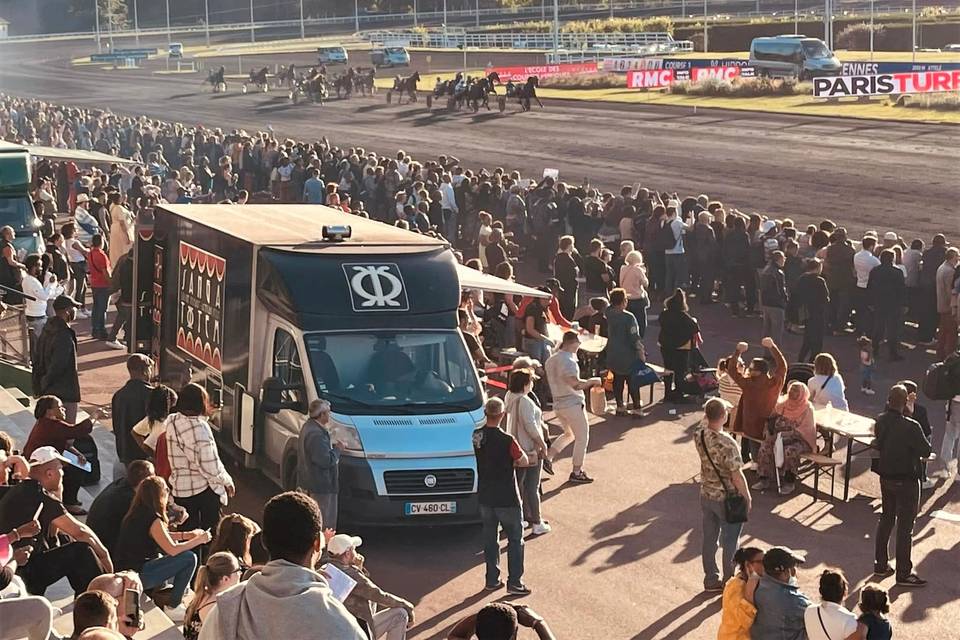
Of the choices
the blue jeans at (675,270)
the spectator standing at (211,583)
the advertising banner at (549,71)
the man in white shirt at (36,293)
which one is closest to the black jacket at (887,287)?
the blue jeans at (675,270)

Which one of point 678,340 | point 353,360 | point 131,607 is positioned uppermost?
point 353,360

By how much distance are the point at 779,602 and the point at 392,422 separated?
5.40 metres

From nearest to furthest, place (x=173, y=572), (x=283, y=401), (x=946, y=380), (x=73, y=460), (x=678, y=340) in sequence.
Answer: (x=173, y=572), (x=73, y=460), (x=283, y=401), (x=946, y=380), (x=678, y=340)

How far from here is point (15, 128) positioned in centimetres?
5728

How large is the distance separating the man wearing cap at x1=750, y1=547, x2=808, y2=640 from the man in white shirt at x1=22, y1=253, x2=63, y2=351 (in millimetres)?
13076

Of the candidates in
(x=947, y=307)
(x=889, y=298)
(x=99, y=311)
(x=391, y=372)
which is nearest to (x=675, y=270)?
(x=889, y=298)

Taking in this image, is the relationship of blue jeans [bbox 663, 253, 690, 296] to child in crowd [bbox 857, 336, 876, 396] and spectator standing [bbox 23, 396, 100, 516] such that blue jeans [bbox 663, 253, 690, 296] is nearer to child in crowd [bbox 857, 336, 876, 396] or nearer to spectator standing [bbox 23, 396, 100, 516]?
child in crowd [bbox 857, 336, 876, 396]

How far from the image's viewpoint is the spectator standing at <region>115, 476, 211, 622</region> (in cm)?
1046

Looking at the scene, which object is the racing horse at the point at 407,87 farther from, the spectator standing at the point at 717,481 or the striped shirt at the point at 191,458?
the spectator standing at the point at 717,481

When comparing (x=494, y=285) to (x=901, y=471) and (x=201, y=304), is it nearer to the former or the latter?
(x=201, y=304)

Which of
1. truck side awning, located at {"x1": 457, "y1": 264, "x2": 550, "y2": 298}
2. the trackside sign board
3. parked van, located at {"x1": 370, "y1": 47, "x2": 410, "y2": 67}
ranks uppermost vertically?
parked van, located at {"x1": 370, "y1": 47, "x2": 410, "y2": 67}

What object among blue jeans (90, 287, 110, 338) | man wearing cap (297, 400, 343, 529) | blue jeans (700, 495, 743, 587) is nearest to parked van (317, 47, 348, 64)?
blue jeans (90, 287, 110, 338)

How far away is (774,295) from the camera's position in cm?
2073

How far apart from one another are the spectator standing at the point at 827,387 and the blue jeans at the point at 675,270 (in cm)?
906
